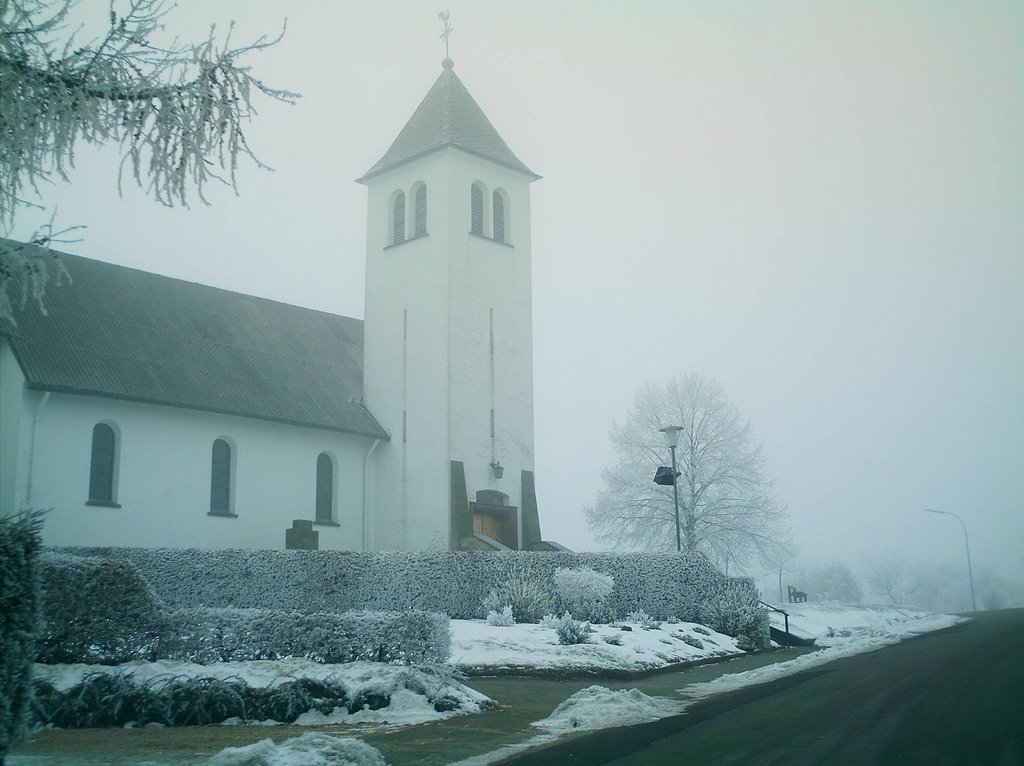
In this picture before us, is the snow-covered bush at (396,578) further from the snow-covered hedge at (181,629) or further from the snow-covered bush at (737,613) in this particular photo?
the snow-covered hedge at (181,629)

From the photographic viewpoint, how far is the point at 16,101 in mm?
7719

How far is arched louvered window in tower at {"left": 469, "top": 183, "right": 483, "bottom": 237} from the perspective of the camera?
37.2 m

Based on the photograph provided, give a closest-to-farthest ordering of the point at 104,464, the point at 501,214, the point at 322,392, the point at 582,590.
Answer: the point at 582,590, the point at 104,464, the point at 322,392, the point at 501,214

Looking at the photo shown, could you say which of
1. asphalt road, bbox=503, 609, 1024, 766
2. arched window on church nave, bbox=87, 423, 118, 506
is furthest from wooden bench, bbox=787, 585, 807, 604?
asphalt road, bbox=503, 609, 1024, 766

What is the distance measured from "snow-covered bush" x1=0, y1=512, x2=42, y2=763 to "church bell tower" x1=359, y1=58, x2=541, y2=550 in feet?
81.4

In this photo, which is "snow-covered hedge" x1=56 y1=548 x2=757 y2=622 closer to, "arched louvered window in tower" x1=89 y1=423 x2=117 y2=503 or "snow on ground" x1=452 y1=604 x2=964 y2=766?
"snow on ground" x1=452 y1=604 x2=964 y2=766

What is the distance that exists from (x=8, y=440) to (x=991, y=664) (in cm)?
2416

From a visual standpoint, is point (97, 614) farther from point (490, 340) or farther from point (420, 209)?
point (420, 209)

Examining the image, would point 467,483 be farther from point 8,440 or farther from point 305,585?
point 8,440

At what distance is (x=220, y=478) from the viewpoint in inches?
1256

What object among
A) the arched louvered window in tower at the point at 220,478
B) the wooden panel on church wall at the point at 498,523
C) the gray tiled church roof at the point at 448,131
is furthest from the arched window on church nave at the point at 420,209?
the arched louvered window in tower at the point at 220,478

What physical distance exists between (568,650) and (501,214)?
77.5 ft

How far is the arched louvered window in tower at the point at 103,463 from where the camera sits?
28516 mm

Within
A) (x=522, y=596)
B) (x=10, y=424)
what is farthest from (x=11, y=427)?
(x=522, y=596)
